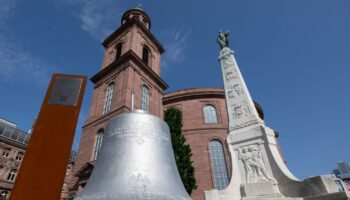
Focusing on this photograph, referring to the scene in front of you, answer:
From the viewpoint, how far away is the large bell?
2.11 metres

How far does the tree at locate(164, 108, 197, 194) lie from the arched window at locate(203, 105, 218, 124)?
21.1 feet

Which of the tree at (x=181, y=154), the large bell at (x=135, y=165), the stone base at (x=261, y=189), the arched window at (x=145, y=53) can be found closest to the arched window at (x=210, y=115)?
the tree at (x=181, y=154)

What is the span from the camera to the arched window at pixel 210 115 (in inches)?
882

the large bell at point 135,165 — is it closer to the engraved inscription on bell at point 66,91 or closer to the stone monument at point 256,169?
the engraved inscription on bell at point 66,91

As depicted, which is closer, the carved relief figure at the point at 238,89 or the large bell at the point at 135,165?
the large bell at the point at 135,165

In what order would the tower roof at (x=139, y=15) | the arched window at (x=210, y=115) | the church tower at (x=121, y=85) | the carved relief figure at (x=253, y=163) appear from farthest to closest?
1. the tower roof at (x=139, y=15)
2. the arched window at (x=210, y=115)
3. the church tower at (x=121, y=85)
4. the carved relief figure at (x=253, y=163)

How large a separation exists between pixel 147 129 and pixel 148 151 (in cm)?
31

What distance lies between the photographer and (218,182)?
720 inches

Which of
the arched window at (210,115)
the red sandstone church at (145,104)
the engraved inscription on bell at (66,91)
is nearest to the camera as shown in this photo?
the engraved inscription on bell at (66,91)

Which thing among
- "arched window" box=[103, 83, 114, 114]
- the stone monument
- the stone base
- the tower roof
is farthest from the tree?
the tower roof

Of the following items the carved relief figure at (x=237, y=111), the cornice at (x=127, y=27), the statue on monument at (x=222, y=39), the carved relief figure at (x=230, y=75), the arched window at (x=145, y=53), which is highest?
the cornice at (x=127, y=27)

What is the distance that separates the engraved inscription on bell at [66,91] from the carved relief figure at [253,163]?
5.32 meters

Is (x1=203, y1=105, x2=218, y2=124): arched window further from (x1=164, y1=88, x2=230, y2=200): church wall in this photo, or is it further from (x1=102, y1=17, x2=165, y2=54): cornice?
(x1=102, y1=17, x2=165, y2=54): cornice

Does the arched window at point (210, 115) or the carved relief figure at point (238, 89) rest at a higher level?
the arched window at point (210, 115)
